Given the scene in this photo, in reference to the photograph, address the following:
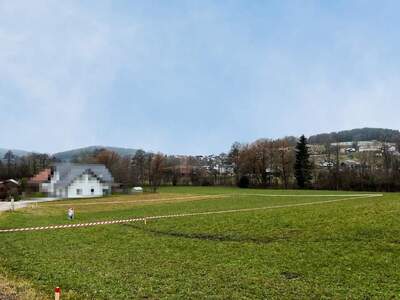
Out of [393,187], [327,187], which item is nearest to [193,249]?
[393,187]

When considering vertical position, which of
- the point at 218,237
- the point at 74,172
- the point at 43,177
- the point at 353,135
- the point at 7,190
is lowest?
the point at 218,237

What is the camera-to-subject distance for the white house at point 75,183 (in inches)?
3551

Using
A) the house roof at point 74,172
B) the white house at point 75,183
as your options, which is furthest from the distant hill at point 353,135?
the white house at point 75,183

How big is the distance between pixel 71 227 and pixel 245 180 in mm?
89494

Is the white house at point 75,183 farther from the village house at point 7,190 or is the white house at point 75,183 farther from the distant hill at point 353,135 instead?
the distant hill at point 353,135

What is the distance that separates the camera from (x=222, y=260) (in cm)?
1728

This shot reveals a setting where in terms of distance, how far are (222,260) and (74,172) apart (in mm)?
80269

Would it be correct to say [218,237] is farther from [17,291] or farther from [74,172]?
[74,172]

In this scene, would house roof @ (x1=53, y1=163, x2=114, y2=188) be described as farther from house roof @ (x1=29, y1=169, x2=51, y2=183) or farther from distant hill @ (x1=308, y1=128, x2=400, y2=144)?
distant hill @ (x1=308, y1=128, x2=400, y2=144)

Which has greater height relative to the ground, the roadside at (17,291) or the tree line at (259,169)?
the tree line at (259,169)

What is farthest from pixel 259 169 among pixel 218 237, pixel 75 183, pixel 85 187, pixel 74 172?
pixel 218 237

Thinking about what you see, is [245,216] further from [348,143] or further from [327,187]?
[348,143]

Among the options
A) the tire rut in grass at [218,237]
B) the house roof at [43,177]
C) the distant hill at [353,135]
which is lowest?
the tire rut in grass at [218,237]

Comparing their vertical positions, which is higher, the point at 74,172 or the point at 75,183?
the point at 74,172
